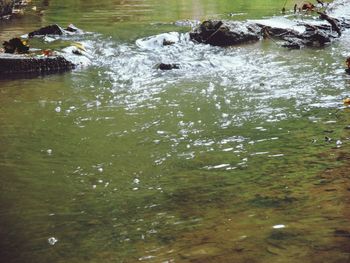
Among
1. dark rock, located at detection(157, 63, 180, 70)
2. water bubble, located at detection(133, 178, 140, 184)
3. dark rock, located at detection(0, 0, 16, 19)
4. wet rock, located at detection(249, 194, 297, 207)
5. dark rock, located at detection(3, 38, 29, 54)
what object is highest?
dark rock, located at detection(0, 0, 16, 19)

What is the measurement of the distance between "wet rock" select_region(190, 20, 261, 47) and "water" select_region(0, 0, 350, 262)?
2.61 metres

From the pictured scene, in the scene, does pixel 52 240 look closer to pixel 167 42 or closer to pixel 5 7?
pixel 167 42

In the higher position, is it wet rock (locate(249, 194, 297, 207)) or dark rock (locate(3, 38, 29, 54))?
dark rock (locate(3, 38, 29, 54))

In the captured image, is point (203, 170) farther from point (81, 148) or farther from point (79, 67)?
point (79, 67)

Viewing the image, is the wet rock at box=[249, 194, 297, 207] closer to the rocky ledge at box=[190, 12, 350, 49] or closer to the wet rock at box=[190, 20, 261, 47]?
the rocky ledge at box=[190, 12, 350, 49]

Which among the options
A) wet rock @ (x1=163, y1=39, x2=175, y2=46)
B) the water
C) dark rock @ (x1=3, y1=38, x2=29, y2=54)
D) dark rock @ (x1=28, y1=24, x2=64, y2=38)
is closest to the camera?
the water

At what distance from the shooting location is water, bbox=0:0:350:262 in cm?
357

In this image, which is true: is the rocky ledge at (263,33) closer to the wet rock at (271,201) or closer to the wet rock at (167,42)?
the wet rock at (167,42)

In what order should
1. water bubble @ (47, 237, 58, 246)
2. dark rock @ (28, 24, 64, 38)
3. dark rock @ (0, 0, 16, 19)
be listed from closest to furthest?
water bubble @ (47, 237, 58, 246)
dark rock @ (28, 24, 64, 38)
dark rock @ (0, 0, 16, 19)

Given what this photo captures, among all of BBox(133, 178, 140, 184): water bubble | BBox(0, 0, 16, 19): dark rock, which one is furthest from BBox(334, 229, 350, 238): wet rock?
BBox(0, 0, 16, 19): dark rock

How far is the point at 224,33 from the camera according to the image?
13000 mm

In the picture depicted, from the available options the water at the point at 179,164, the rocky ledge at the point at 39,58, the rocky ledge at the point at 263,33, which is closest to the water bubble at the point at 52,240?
the water at the point at 179,164

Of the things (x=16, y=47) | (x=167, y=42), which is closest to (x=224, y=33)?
(x=167, y=42)

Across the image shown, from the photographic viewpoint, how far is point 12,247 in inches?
144
